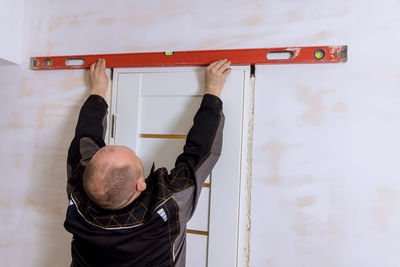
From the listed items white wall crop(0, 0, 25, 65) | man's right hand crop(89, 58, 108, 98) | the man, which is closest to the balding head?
the man

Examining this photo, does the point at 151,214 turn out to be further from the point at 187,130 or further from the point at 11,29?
the point at 11,29

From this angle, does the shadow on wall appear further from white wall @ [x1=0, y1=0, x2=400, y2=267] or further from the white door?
the white door

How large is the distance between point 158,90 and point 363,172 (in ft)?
2.77

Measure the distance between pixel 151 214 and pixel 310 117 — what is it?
2.21ft

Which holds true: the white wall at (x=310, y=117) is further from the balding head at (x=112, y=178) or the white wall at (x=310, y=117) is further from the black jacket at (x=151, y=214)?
the balding head at (x=112, y=178)

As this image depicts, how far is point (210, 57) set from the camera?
1208mm

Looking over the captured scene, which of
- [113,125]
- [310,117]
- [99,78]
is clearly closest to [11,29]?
[99,78]

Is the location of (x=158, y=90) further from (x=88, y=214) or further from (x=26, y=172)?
(x=26, y=172)

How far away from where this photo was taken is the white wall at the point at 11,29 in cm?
140

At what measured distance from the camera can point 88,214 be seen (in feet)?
2.96

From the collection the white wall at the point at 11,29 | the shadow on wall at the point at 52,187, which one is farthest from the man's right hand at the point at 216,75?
the white wall at the point at 11,29

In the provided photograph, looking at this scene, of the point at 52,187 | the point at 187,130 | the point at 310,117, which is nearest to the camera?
the point at 310,117

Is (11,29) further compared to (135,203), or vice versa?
(11,29)

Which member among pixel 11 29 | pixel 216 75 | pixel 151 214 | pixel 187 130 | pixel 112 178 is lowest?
pixel 151 214
